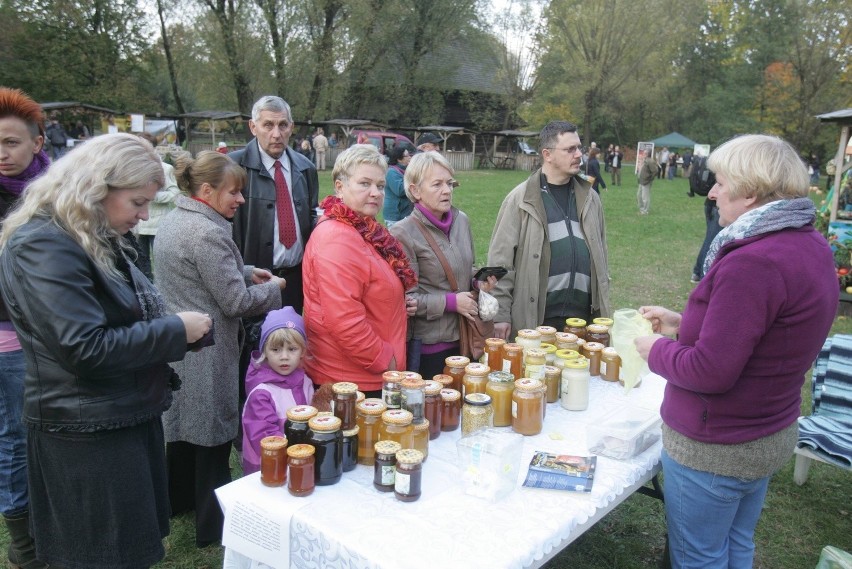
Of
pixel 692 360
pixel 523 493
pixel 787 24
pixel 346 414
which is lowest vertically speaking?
pixel 523 493

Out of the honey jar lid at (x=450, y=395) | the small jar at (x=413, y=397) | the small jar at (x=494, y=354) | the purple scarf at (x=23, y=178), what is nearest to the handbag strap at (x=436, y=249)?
the small jar at (x=494, y=354)

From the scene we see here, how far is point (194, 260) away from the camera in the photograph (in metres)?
2.57

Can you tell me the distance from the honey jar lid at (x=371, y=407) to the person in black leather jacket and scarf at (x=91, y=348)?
0.55 meters

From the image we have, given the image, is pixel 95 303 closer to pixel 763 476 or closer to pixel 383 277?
pixel 383 277

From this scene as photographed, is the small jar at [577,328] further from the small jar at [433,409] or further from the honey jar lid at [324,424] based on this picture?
the honey jar lid at [324,424]

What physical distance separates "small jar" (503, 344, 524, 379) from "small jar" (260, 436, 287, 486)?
105 centimetres

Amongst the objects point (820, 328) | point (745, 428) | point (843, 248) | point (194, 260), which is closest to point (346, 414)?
point (194, 260)

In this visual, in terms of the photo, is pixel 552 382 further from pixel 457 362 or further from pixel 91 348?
pixel 91 348

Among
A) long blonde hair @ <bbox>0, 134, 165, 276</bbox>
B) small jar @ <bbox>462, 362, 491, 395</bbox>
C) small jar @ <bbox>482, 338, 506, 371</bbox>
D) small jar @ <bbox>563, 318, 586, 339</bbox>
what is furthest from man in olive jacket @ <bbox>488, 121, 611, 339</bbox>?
long blonde hair @ <bbox>0, 134, 165, 276</bbox>

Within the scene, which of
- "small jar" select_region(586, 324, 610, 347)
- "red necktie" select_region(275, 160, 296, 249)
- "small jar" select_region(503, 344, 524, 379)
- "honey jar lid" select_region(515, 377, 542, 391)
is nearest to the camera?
"honey jar lid" select_region(515, 377, 542, 391)

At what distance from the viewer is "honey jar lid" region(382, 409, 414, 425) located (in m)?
1.91

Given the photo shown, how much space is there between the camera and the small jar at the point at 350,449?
1946mm

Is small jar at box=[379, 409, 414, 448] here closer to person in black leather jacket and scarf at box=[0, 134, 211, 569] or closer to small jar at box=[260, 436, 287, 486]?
small jar at box=[260, 436, 287, 486]

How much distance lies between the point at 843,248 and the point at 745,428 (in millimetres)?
7010
